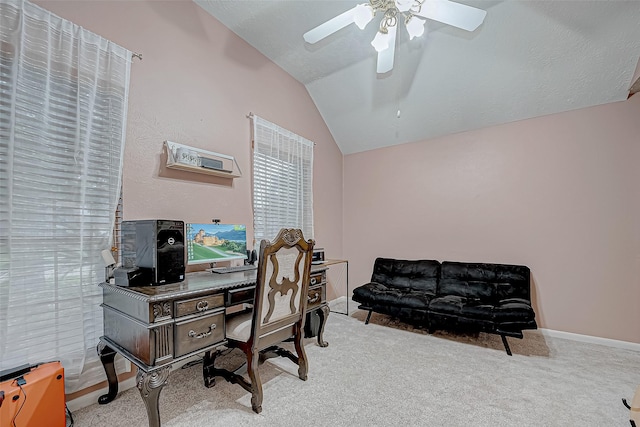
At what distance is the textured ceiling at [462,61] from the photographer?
7.52 feet

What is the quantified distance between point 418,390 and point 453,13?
8.20 ft

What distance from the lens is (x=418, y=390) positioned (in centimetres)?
189

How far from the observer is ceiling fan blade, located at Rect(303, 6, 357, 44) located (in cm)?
181

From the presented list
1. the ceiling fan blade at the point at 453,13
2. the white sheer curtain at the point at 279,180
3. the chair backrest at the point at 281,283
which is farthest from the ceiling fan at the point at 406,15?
the chair backrest at the point at 281,283

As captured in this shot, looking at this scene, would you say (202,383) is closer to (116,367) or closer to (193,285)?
(116,367)

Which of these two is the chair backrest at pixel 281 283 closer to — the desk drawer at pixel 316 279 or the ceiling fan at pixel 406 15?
the desk drawer at pixel 316 279

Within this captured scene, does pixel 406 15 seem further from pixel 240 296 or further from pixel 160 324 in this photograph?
pixel 160 324

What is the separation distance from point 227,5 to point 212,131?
43.1 inches

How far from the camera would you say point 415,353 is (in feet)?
8.07

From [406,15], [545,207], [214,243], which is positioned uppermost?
[406,15]

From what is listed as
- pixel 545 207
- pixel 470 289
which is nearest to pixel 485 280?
pixel 470 289

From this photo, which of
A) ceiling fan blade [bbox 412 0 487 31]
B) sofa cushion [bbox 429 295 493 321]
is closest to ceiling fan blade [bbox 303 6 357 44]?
ceiling fan blade [bbox 412 0 487 31]

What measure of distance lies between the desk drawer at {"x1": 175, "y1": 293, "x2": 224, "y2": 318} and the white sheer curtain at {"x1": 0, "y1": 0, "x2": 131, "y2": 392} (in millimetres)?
721

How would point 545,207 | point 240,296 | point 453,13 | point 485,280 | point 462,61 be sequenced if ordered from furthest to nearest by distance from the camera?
point 485,280, point 545,207, point 462,61, point 240,296, point 453,13
